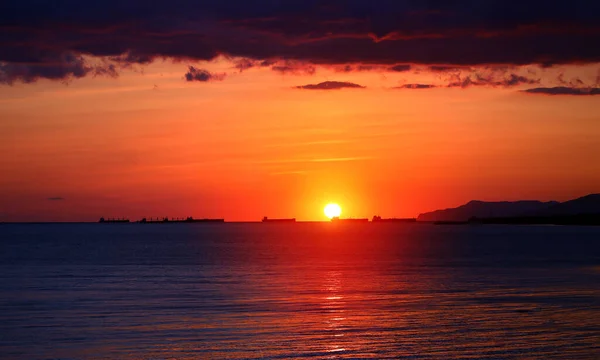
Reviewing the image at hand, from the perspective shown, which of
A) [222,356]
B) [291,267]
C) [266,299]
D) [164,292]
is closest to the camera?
[222,356]

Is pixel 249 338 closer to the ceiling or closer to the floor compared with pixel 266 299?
closer to the floor

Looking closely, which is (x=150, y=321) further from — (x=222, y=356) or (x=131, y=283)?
(x=131, y=283)

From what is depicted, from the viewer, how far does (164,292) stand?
181ft

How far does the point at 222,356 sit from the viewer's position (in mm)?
30781

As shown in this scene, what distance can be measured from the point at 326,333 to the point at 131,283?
31.5 m

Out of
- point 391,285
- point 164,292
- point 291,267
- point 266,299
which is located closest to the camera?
point 266,299

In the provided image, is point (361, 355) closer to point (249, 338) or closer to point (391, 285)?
point (249, 338)

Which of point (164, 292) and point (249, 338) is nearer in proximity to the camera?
point (249, 338)

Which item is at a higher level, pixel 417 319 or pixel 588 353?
pixel 417 319

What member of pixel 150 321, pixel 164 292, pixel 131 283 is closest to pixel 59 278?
pixel 131 283

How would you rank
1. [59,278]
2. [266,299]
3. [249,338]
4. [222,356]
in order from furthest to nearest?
1. [59,278]
2. [266,299]
3. [249,338]
4. [222,356]

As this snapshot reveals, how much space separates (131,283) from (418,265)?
118 feet

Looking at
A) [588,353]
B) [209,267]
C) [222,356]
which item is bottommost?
[222,356]

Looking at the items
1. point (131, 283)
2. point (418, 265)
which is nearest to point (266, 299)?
point (131, 283)
